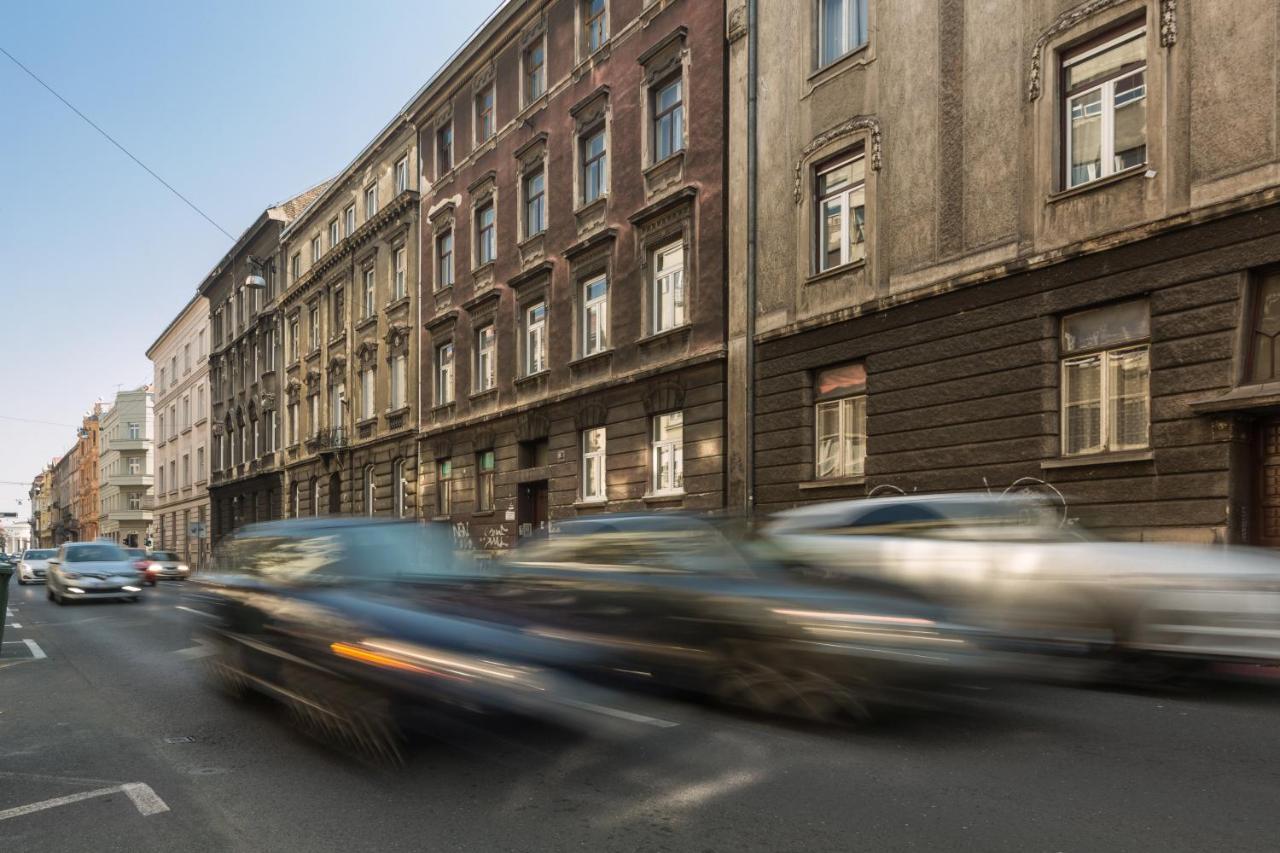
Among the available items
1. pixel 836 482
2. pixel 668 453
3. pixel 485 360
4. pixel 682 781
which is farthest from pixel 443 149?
pixel 682 781

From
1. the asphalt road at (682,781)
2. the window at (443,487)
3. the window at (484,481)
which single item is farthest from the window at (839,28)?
the window at (443,487)

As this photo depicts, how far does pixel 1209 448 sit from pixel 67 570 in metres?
20.8

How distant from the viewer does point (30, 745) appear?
664cm

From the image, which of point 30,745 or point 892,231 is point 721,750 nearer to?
point 30,745

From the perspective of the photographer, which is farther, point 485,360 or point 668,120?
point 485,360

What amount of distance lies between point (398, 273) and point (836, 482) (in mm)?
21381

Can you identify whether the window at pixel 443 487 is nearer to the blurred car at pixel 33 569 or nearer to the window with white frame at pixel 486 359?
the window with white frame at pixel 486 359

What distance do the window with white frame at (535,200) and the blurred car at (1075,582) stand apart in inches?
731

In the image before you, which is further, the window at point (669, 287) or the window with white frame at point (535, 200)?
the window with white frame at point (535, 200)

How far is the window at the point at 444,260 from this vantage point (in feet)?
101

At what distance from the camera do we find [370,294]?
35750 millimetres

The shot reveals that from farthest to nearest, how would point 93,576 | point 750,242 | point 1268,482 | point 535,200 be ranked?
point 535,200
point 93,576
point 750,242
point 1268,482

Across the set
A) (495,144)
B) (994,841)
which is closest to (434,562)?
(994,841)

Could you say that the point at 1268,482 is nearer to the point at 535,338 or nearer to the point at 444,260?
the point at 535,338
